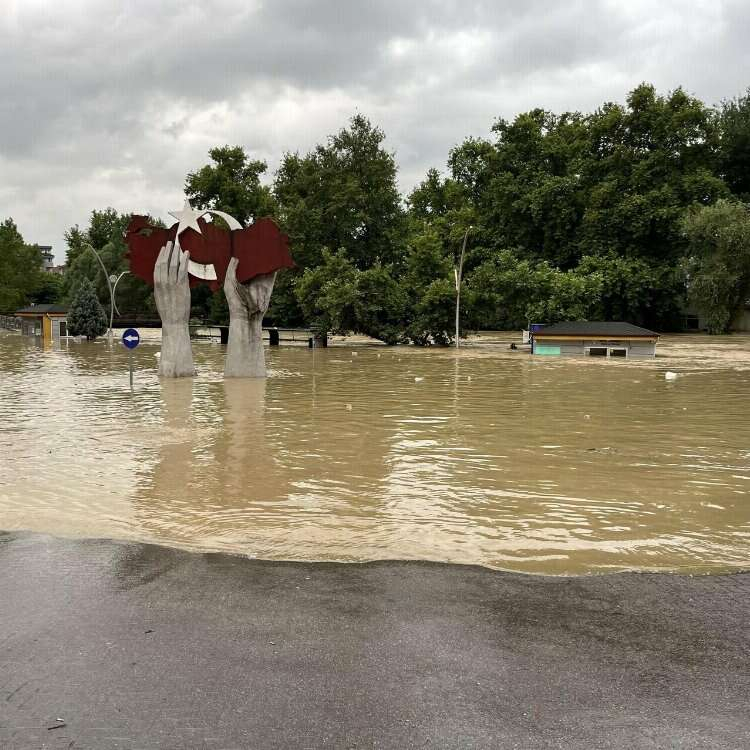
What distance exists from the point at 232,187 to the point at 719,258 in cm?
3698

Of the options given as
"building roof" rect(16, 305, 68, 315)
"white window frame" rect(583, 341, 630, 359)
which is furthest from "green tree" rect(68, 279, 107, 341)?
"white window frame" rect(583, 341, 630, 359)

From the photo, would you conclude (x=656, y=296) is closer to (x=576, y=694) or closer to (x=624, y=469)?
(x=624, y=469)

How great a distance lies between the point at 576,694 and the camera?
4.12 meters

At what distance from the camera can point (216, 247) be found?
82.3 ft

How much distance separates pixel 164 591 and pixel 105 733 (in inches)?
78.4

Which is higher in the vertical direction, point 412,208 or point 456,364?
point 412,208

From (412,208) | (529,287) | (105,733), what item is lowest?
(105,733)

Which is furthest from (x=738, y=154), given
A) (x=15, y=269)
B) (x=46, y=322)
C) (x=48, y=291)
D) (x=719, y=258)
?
(x=48, y=291)

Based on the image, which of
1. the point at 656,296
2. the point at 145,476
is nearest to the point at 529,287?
the point at 656,296

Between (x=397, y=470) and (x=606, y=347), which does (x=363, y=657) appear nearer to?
(x=397, y=470)

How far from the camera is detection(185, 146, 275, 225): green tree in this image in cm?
5909

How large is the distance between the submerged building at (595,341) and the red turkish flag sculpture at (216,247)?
682 inches

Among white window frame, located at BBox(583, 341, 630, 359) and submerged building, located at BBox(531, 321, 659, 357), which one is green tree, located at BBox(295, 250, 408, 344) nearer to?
submerged building, located at BBox(531, 321, 659, 357)

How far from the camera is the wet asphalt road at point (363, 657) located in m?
3.75
